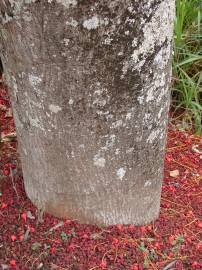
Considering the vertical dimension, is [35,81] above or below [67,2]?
below

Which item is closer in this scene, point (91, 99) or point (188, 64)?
point (91, 99)

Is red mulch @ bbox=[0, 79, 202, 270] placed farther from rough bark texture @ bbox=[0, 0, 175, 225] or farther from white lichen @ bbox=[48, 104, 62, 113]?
white lichen @ bbox=[48, 104, 62, 113]

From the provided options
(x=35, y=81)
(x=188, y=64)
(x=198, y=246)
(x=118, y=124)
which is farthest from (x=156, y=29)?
(x=188, y=64)

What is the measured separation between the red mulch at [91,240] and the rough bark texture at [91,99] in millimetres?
75

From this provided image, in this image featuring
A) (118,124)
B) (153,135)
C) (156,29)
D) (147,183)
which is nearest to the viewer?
(156,29)

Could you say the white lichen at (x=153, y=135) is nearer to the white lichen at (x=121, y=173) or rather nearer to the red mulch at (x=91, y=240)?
the white lichen at (x=121, y=173)

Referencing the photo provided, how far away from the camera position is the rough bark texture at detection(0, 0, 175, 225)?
4.90ft

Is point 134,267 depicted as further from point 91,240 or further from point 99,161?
point 99,161

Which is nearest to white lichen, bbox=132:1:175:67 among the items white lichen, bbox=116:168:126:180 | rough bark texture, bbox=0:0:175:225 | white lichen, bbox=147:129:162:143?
rough bark texture, bbox=0:0:175:225

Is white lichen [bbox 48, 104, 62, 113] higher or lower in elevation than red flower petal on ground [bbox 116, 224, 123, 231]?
higher

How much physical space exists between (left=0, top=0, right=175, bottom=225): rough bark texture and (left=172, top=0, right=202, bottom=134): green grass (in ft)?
4.33

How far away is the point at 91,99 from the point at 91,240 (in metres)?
0.69

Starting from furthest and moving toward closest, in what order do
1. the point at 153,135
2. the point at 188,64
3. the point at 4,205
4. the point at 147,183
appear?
the point at 188,64 < the point at 4,205 < the point at 147,183 < the point at 153,135

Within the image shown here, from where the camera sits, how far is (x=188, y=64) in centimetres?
337
